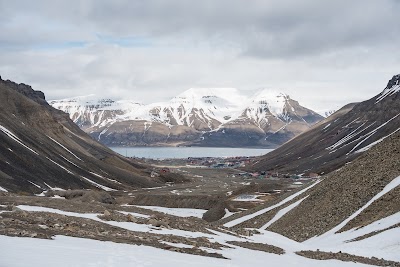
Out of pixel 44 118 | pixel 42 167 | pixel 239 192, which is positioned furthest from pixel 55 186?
pixel 44 118

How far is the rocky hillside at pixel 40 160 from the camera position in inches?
4168

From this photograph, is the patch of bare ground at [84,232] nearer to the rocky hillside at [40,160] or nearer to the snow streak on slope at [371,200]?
the snow streak on slope at [371,200]

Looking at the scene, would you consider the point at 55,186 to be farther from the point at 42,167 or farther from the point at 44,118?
the point at 44,118

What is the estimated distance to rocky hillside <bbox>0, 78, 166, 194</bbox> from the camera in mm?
105875

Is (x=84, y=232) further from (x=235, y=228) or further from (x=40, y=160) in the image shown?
(x=40, y=160)

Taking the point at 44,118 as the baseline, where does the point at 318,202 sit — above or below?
below

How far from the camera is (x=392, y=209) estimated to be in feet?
120

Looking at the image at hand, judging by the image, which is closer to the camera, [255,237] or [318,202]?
[255,237]

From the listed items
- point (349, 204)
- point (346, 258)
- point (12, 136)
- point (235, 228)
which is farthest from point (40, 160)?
point (346, 258)

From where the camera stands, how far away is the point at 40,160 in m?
121

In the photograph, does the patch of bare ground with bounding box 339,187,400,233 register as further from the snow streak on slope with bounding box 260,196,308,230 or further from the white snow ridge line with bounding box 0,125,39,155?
the white snow ridge line with bounding box 0,125,39,155

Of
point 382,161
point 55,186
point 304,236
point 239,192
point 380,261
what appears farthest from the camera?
point 55,186

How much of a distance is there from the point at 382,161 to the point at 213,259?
29796 millimetres

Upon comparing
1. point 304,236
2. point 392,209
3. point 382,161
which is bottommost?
point 304,236
